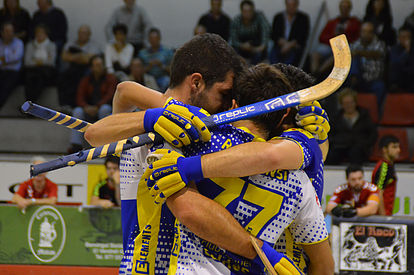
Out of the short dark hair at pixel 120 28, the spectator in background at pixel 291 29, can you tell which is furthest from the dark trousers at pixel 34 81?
the spectator in background at pixel 291 29

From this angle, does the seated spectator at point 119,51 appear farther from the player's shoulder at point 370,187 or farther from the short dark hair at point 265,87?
the short dark hair at point 265,87

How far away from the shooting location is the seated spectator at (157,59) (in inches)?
390

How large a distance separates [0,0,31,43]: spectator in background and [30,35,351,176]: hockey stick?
28.0ft

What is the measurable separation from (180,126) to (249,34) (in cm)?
812

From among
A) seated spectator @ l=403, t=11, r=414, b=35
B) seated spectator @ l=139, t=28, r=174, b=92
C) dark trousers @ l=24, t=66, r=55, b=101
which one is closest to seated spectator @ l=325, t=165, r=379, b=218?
seated spectator @ l=139, t=28, r=174, b=92

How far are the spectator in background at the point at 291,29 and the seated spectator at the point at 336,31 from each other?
0.90 feet

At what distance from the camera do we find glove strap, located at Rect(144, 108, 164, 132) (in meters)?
2.41

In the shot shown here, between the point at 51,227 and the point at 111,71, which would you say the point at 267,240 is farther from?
the point at 111,71

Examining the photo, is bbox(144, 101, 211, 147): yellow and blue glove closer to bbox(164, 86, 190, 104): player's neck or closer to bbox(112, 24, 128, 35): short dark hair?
bbox(164, 86, 190, 104): player's neck

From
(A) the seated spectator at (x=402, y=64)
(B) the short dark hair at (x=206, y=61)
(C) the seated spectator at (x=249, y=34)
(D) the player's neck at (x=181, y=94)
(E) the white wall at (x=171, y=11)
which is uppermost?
(E) the white wall at (x=171, y=11)

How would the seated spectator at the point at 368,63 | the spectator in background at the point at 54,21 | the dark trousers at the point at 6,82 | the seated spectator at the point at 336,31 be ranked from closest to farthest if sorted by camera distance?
the seated spectator at the point at 368,63 < the seated spectator at the point at 336,31 < the dark trousers at the point at 6,82 < the spectator in background at the point at 54,21

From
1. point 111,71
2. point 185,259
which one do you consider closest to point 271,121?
point 185,259

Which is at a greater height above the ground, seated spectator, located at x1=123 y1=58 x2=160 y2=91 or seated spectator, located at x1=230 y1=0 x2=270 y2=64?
seated spectator, located at x1=230 y1=0 x2=270 y2=64

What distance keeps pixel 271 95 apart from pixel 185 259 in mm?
690
